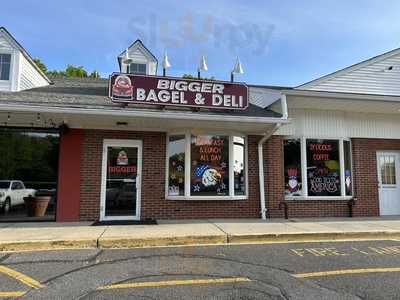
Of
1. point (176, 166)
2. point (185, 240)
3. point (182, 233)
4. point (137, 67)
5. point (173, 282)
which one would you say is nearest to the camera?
point (173, 282)

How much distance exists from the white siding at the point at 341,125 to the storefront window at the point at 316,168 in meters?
0.31

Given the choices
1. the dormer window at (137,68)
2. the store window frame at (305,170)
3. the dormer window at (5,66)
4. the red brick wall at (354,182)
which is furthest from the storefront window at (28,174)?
the store window frame at (305,170)

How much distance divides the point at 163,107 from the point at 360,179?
7201mm

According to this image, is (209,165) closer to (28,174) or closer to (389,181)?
(28,174)

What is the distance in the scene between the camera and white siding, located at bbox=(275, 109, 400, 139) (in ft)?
40.3

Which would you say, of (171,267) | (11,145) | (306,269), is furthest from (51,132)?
(306,269)

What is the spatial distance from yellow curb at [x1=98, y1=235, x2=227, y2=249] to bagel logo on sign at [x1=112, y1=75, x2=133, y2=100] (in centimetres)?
403

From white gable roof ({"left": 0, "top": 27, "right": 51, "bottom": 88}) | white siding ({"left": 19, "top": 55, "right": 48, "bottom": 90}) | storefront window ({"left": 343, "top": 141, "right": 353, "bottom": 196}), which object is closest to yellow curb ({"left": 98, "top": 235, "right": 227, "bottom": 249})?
storefront window ({"left": 343, "top": 141, "right": 353, "bottom": 196})

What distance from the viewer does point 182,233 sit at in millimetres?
8406

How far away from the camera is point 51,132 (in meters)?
10.9

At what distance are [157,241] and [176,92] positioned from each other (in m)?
4.45

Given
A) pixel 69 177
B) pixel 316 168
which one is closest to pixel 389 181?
pixel 316 168

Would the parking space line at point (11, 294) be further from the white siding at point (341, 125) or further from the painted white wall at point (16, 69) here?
the white siding at point (341, 125)

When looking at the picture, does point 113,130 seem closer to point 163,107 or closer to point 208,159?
point 163,107
